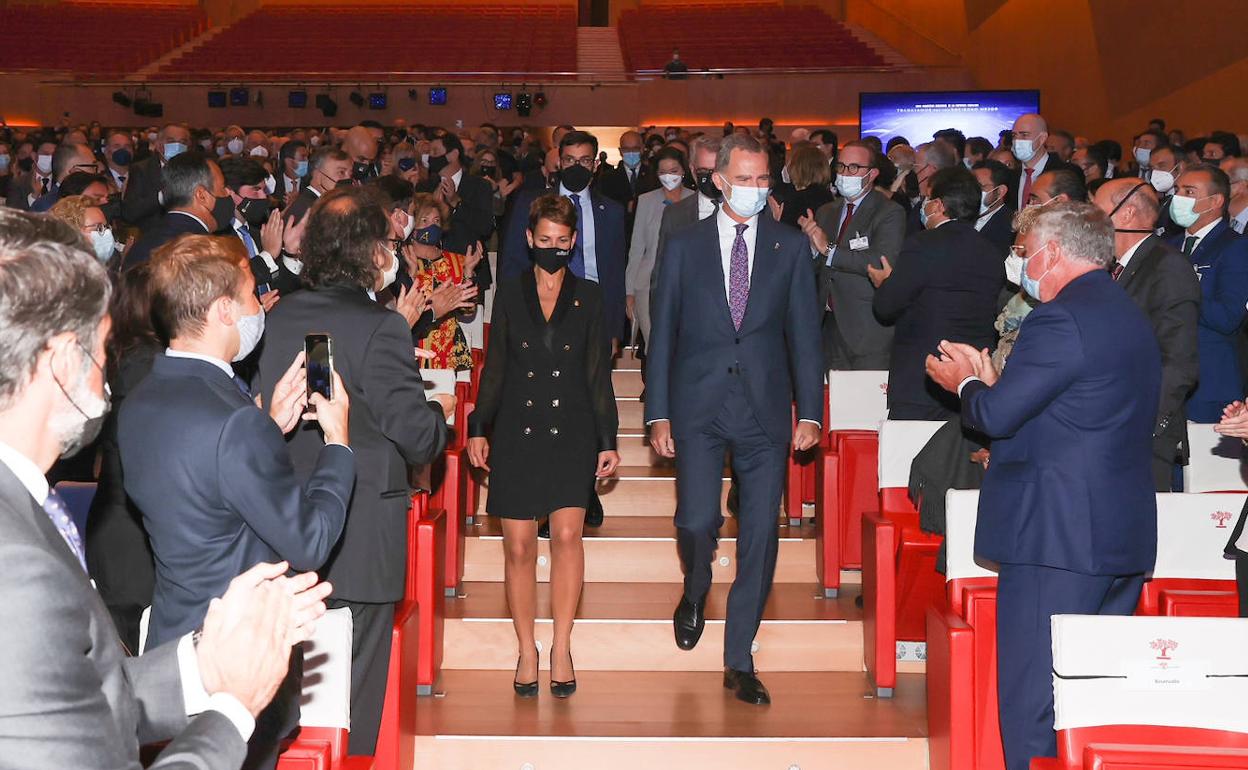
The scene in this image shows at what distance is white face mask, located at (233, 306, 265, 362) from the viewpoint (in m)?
2.46

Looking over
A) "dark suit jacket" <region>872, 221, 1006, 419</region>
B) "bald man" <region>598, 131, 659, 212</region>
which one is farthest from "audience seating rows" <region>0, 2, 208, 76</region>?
"dark suit jacket" <region>872, 221, 1006, 419</region>

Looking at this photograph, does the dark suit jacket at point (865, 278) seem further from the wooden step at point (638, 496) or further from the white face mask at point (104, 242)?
the white face mask at point (104, 242)

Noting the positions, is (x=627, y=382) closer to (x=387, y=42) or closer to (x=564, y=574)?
(x=564, y=574)

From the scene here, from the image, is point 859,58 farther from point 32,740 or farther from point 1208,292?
point 32,740

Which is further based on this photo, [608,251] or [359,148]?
[359,148]

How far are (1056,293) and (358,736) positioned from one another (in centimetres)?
219

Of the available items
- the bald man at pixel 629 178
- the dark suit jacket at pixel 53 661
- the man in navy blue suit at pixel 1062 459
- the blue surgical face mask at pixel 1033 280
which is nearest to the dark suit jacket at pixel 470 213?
the bald man at pixel 629 178

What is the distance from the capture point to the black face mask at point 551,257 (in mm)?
4176

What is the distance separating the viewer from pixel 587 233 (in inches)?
241

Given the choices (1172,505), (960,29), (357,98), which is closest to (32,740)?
(1172,505)

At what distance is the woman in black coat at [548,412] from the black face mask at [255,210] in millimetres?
1771

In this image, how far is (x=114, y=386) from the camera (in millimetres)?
3002

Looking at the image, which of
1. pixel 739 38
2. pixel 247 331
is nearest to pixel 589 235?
pixel 247 331

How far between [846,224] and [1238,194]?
2.33 m
